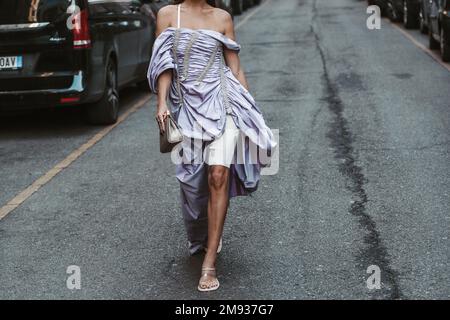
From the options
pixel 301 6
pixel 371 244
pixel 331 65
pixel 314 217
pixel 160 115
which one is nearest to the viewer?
pixel 160 115

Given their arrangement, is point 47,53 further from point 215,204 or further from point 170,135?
point 215,204

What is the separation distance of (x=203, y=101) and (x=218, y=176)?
43 centimetres

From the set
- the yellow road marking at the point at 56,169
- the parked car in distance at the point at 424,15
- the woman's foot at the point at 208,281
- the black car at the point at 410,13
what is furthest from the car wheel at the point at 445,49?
the woman's foot at the point at 208,281

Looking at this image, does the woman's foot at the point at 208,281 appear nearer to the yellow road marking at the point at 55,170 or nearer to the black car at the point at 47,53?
the yellow road marking at the point at 55,170

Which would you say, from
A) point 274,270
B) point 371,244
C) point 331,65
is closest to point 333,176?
point 371,244

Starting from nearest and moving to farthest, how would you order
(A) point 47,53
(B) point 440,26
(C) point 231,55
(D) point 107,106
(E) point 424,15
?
(C) point 231,55, (A) point 47,53, (D) point 107,106, (B) point 440,26, (E) point 424,15

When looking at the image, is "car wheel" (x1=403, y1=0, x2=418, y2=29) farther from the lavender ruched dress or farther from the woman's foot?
the woman's foot

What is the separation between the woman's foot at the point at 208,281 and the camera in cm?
475

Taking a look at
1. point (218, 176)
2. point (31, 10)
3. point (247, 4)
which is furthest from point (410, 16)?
point (218, 176)

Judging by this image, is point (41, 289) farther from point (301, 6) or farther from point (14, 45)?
point (301, 6)

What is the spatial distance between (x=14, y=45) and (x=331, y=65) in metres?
6.74

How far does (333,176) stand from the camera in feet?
24.0

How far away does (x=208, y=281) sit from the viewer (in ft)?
15.6

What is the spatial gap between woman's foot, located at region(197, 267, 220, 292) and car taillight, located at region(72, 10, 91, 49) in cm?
495
